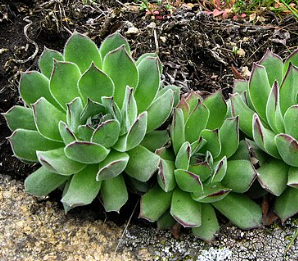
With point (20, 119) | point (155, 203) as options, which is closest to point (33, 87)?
point (20, 119)

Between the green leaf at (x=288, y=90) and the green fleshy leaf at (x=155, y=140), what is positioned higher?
the green leaf at (x=288, y=90)

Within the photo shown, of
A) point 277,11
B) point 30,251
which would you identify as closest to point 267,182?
point 30,251

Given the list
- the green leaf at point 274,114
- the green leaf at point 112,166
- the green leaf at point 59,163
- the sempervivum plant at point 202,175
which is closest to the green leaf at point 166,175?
the sempervivum plant at point 202,175

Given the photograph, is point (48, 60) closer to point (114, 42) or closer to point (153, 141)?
point (114, 42)

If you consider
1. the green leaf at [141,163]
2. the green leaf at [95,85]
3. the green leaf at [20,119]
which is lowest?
the green leaf at [141,163]

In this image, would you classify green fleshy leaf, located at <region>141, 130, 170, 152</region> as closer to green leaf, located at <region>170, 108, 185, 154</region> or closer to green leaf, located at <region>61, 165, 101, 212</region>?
green leaf, located at <region>170, 108, 185, 154</region>

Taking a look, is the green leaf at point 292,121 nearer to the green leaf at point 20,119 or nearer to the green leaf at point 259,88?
the green leaf at point 259,88
